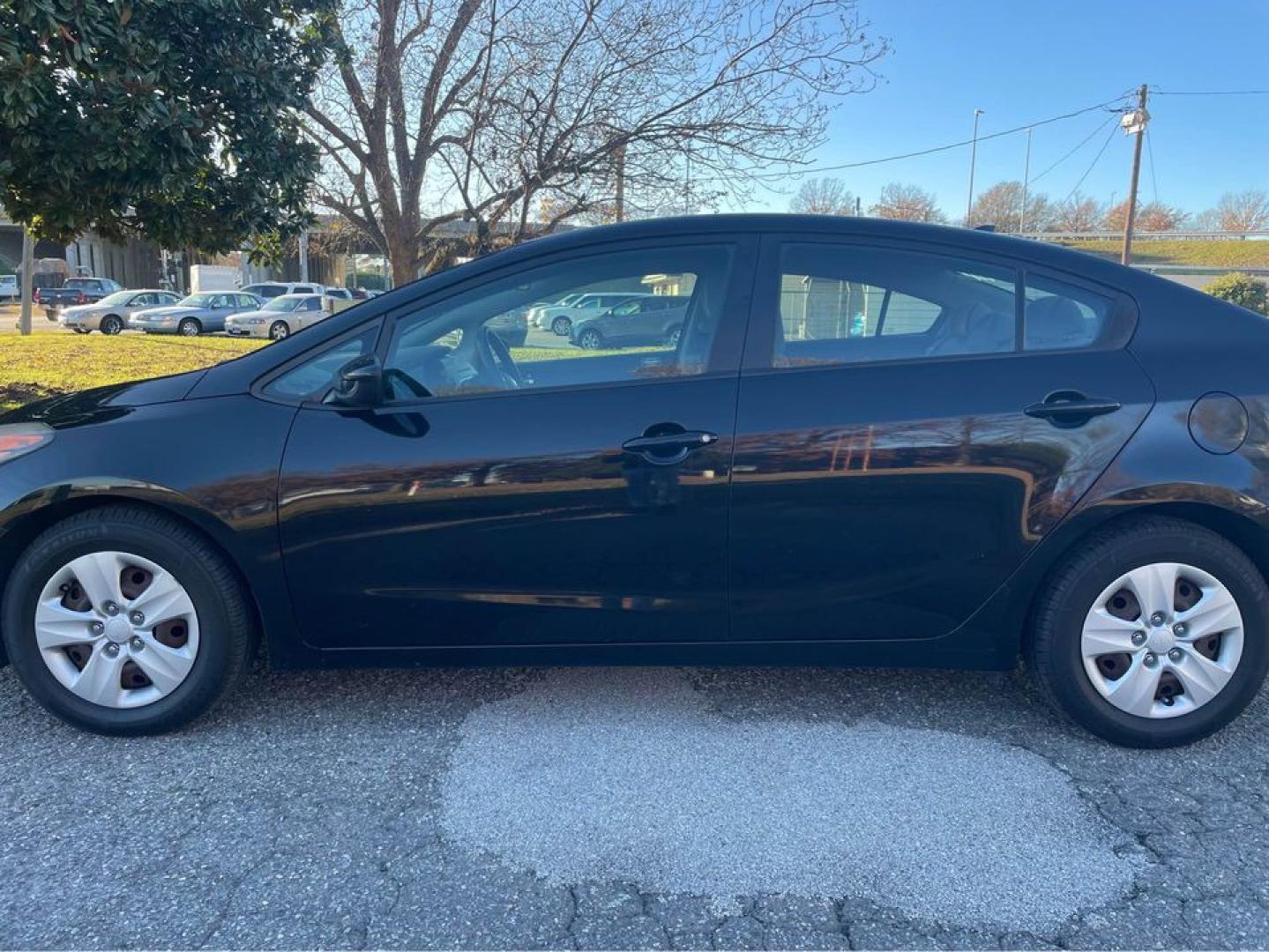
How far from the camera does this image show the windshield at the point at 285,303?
29438 mm

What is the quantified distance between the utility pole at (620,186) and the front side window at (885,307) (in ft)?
25.1

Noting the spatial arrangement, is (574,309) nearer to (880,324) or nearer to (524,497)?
(524,497)

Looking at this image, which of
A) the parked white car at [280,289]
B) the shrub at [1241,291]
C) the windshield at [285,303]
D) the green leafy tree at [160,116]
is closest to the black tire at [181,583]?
the green leafy tree at [160,116]

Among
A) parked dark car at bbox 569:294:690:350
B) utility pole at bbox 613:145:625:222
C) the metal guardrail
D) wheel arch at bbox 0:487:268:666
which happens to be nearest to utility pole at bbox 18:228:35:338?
utility pole at bbox 613:145:625:222

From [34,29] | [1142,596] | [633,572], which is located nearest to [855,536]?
[633,572]

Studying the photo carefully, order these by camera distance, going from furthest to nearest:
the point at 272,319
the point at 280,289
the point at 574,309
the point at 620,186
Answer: the point at 280,289
the point at 272,319
the point at 620,186
the point at 574,309

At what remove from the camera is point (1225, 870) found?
2.28m

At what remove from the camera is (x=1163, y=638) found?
9.15 feet

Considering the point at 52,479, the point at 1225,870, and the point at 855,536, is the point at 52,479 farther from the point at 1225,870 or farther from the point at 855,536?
the point at 1225,870

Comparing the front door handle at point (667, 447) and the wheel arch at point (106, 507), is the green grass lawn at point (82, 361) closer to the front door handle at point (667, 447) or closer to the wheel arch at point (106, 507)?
the wheel arch at point (106, 507)

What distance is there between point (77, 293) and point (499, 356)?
39.5 meters

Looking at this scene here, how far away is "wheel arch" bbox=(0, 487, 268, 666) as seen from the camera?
276 cm

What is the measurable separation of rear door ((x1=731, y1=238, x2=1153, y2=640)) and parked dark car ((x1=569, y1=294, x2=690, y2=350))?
0.27 m

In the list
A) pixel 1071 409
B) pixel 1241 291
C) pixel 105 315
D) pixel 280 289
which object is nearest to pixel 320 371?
pixel 1071 409
